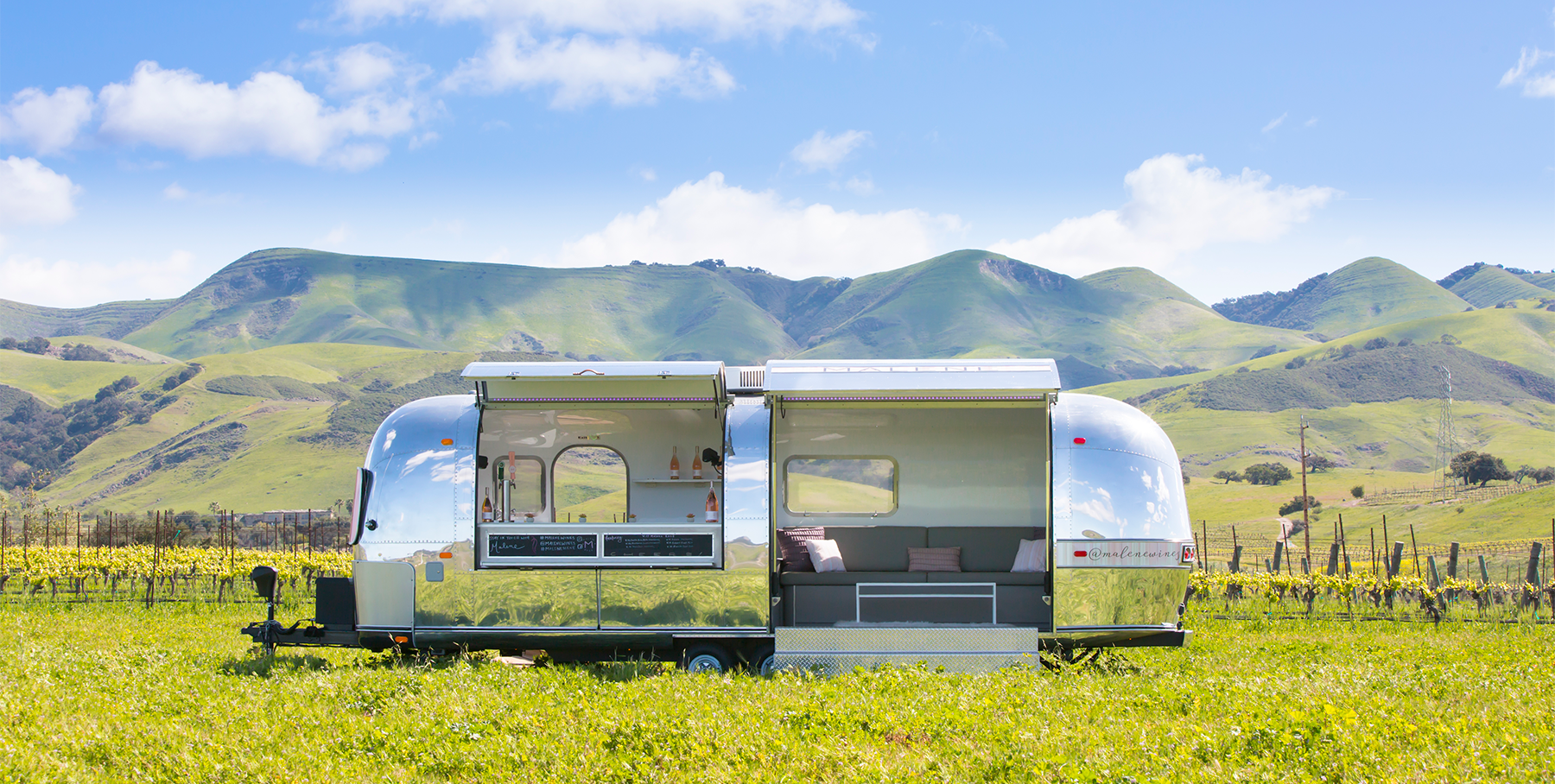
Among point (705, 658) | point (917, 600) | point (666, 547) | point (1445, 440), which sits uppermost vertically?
point (1445, 440)

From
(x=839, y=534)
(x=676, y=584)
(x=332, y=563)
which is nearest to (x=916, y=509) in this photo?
(x=839, y=534)

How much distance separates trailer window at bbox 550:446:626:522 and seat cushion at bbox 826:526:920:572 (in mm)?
2278

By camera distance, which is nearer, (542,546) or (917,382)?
(917,382)

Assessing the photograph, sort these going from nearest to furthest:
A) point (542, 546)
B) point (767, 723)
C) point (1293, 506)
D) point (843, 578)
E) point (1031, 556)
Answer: point (767, 723) < point (542, 546) < point (843, 578) < point (1031, 556) < point (1293, 506)

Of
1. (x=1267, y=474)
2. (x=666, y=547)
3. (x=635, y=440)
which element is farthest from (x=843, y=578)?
(x=1267, y=474)

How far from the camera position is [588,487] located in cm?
1171

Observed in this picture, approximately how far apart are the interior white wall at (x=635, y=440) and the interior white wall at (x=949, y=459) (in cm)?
89

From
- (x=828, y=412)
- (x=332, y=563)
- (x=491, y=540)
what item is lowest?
(x=332, y=563)

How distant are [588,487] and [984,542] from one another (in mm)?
4224

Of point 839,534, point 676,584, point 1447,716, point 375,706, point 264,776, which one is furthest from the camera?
point 839,534

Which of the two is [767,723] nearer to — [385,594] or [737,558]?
[737,558]

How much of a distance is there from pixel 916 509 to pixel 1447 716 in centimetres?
545

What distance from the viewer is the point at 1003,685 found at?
796 centimetres

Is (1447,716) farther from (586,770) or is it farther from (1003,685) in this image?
(586,770)
